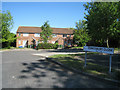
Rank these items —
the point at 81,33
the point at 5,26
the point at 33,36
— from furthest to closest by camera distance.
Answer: the point at 33,36
the point at 81,33
the point at 5,26

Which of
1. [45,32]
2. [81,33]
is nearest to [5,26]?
[45,32]

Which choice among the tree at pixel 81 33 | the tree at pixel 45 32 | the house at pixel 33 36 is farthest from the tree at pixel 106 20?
the house at pixel 33 36

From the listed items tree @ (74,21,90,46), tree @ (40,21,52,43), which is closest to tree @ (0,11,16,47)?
tree @ (40,21,52,43)

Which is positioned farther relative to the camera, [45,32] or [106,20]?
[45,32]

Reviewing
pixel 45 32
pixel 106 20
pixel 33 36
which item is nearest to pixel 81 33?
pixel 45 32

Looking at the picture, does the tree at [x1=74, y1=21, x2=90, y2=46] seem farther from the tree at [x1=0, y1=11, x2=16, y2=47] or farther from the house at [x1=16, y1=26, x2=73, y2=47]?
the tree at [x1=0, y1=11, x2=16, y2=47]

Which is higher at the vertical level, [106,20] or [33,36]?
[106,20]

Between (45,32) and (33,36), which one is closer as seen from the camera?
(45,32)

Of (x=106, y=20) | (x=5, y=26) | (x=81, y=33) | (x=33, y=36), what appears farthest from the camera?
(x=33, y=36)

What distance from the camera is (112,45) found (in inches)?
1127

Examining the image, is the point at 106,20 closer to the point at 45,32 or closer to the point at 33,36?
the point at 45,32

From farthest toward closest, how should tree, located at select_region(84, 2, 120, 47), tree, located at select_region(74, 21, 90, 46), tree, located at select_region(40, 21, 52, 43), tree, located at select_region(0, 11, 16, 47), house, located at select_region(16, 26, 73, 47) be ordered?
house, located at select_region(16, 26, 73, 47) < tree, located at select_region(74, 21, 90, 46) < tree, located at select_region(40, 21, 52, 43) < tree, located at select_region(0, 11, 16, 47) < tree, located at select_region(84, 2, 120, 47)

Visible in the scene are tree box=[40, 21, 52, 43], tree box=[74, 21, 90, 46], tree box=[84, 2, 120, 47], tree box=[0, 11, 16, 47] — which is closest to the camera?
tree box=[84, 2, 120, 47]

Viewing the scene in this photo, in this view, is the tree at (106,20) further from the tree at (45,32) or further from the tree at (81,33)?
the tree at (45,32)
